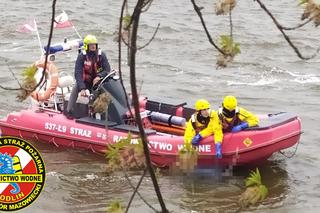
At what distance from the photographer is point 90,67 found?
9992mm

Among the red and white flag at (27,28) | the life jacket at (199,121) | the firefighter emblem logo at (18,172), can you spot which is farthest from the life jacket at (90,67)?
the firefighter emblem logo at (18,172)

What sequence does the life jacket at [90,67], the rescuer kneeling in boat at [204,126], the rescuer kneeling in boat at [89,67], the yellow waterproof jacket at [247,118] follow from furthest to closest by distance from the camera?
the life jacket at [90,67], the rescuer kneeling in boat at [89,67], the yellow waterproof jacket at [247,118], the rescuer kneeling in boat at [204,126]

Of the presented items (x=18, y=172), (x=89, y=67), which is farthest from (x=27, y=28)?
(x=18, y=172)

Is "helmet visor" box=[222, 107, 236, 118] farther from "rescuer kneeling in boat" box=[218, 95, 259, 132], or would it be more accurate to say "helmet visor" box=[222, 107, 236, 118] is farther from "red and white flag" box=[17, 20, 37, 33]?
"red and white flag" box=[17, 20, 37, 33]

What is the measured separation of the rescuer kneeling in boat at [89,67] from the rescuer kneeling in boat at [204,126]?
5.56ft

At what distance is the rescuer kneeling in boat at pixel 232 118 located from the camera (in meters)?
8.96

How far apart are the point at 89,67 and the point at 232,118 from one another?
2.43 m

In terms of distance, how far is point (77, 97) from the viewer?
996 centimetres

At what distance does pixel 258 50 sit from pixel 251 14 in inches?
172

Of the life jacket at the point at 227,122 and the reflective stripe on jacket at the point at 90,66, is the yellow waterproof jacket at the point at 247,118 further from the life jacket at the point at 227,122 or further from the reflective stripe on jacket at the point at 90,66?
the reflective stripe on jacket at the point at 90,66

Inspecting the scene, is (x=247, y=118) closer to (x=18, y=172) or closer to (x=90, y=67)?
(x=90, y=67)

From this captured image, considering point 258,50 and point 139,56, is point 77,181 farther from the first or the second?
point 258,50

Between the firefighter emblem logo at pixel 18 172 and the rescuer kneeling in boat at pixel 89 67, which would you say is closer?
the firefighter emblem logo at pixel 18 172

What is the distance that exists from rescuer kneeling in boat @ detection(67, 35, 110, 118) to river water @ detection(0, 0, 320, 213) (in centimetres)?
69
